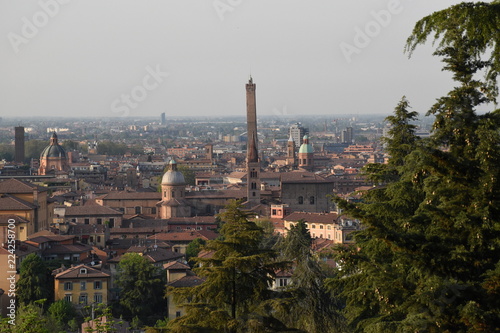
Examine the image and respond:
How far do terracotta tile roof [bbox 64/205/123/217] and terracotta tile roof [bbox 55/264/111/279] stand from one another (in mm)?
17586

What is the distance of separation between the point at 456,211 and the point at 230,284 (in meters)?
4.00

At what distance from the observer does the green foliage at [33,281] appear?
29.1m

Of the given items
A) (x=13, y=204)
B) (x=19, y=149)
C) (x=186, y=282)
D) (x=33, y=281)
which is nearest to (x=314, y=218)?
(x=13, y=204)

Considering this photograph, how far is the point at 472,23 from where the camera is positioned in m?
6.81

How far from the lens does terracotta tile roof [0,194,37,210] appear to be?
132 feet

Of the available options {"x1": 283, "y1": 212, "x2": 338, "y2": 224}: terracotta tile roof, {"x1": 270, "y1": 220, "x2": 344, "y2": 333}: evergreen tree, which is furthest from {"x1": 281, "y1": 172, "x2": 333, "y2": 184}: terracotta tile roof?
{"x1": 270, "y1": 220, "x2": 344, "y2": 333}: evergreen tree

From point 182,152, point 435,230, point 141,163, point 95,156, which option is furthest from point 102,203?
point 182,152

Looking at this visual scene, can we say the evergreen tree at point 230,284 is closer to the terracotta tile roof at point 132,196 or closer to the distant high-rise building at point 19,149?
the terracotta tile roof at point 132,196

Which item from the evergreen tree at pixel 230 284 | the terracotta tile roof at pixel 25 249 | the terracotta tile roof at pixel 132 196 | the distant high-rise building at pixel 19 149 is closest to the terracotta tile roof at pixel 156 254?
the terracotta tile roof at pixel 25 249

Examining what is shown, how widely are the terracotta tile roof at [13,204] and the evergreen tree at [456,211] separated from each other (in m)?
33.4

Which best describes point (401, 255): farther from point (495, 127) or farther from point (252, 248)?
point (252, 248)

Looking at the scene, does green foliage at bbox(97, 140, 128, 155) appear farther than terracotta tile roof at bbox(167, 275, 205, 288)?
Yes

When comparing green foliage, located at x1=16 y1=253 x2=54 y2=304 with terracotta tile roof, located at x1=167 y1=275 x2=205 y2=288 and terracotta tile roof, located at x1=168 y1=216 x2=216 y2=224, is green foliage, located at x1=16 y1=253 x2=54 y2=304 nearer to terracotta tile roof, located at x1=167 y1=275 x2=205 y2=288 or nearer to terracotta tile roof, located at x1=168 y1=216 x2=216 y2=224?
terracotta tile roof, located at x1=167 y1=275 x2=205 y2=288

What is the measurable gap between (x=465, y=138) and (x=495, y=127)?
263 mm
